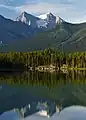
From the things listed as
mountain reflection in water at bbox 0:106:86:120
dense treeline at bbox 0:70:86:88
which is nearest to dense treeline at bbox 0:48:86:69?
dense treeline at bbox 0:70:86:88

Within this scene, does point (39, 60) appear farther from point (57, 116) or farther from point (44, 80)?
point (57, 116)

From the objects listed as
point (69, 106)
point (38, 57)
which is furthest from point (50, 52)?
point (69, 106)

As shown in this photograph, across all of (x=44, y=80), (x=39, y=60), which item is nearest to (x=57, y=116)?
(x=44, y=80)

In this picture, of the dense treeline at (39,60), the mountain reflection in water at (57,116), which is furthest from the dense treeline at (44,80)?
the dense treeline at (39,60)

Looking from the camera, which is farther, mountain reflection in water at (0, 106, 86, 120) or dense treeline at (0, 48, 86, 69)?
dense treeline at (0, 48, 86, 69)

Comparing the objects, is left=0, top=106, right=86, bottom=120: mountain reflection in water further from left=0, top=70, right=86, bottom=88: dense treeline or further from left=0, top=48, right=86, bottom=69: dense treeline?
left=0, top=48, right=86, bottom=69: dense treeline

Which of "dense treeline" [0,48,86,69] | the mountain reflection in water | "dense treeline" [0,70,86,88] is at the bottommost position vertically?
the mountain reflection in water

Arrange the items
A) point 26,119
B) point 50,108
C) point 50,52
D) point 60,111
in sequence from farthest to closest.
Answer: point 50,52, point 50,108, point 60,111, point 26,119

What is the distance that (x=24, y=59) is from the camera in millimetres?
156250

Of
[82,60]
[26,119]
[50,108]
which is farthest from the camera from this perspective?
[82,60]

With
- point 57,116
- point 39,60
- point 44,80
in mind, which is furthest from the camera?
point 39,60

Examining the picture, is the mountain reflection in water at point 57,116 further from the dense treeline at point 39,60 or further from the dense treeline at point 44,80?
the dense treeline at point 39,60

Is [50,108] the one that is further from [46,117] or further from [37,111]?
A: [46,117]

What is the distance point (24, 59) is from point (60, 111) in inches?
4765
